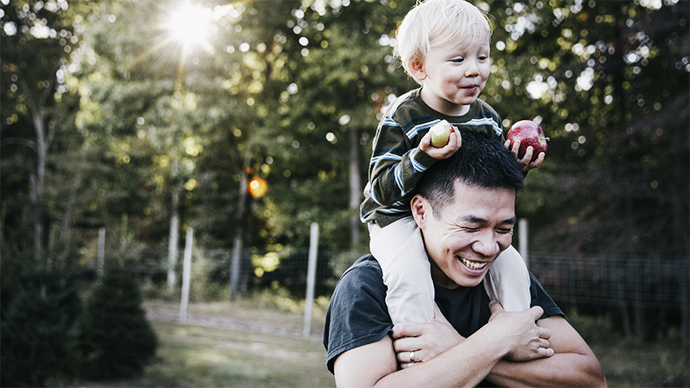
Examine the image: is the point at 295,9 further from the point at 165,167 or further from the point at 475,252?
the point at 475,252

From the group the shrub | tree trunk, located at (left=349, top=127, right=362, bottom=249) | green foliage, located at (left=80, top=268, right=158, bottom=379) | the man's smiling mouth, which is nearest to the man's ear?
the man's smiling mouth

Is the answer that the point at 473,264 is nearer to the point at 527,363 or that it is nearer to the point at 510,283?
the point at 510,283

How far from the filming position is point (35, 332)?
582 cm

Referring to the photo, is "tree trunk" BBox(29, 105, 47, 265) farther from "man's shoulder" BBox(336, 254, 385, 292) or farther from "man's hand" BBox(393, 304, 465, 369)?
"man's hand" BBox(393, 304, 465, 369)

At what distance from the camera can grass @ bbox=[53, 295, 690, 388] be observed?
6914 millimetres

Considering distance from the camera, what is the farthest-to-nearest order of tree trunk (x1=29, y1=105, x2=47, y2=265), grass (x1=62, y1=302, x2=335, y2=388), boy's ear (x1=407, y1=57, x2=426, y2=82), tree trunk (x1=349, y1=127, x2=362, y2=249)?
tree trunk (x1=29, y1=105, x2=47, y2=265)
tree trunk (x1=349, y1=127, x2=362, y2=249)
grass (x1=62, y1=302, x2=335, y2=388)
boy's ear (x1=407, y1=57, x2=426, y2=82)

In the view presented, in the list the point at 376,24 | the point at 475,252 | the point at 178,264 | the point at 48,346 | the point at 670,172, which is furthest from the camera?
the point at 178,264

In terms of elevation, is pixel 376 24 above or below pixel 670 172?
above

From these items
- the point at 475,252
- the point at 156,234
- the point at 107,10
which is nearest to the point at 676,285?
the point at 475,252

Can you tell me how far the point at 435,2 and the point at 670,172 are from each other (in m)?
10.5

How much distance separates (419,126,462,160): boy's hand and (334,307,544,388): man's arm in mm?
556

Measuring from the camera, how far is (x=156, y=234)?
Answer: 61.2ft

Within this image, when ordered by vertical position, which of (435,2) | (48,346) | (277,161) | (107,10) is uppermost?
(107,10)

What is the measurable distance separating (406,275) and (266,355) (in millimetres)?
7371
